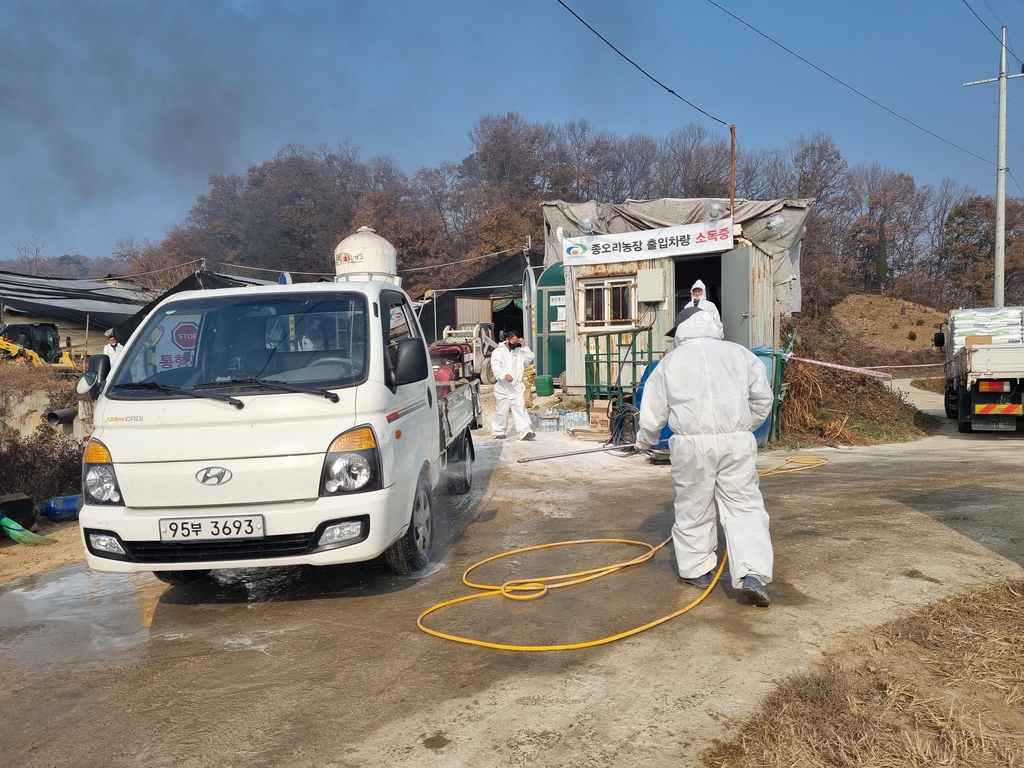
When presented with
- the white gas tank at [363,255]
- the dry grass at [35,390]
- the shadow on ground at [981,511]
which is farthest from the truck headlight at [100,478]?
the white gas tank at [363,255]

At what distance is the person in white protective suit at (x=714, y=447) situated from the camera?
13.3 ft

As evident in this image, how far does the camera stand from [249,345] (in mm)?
4656

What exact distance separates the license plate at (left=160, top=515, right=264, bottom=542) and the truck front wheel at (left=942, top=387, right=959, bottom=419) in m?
14.2

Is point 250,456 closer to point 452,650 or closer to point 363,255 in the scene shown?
point 452,650

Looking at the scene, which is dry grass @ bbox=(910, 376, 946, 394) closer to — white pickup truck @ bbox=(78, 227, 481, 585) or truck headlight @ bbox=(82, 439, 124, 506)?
white pickup truck @ bbox=(78, 227, 481, 585)

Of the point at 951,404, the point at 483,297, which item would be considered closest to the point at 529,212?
the point at 483,297

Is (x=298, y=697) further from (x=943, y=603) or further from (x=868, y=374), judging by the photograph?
(x=868, y=374)

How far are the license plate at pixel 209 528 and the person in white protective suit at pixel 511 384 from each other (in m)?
7.74

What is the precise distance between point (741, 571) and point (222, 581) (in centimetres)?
352

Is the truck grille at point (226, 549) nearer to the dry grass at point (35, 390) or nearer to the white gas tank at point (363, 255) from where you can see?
the dry grass at point (35, 390)

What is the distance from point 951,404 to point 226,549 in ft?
49.4

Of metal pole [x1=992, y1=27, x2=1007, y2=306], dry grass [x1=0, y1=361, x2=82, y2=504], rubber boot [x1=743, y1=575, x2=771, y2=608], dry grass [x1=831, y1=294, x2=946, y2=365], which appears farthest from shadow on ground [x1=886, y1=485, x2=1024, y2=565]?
dry grass [x1=831, y1=294, x2=946, y2=365]

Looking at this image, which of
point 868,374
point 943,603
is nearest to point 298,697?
point 943,603

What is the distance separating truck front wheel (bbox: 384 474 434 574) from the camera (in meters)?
4.67
